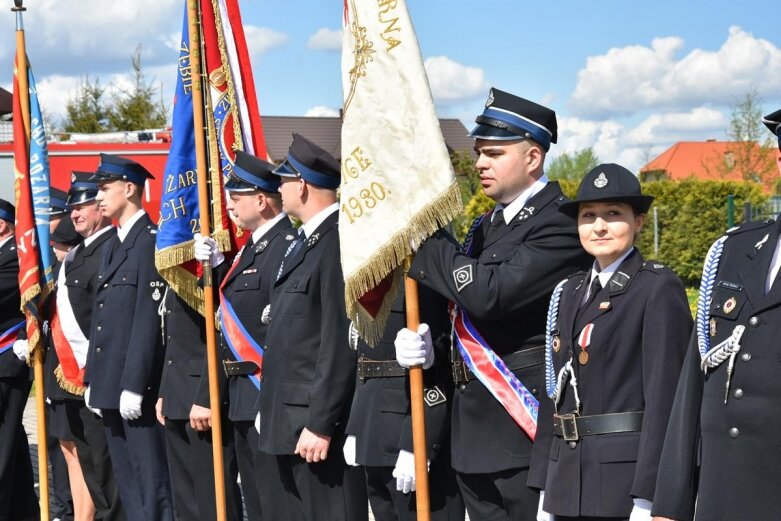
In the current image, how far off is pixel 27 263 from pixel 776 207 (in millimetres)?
15219

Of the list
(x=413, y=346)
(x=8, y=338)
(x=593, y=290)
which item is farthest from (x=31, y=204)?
(x=593, y=290)

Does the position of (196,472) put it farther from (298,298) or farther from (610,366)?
(610,366)

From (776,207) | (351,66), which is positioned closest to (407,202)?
(351,66)

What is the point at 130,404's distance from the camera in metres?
6.10

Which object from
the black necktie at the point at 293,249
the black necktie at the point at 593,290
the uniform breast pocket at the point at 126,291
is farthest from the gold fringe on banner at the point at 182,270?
the black necktie at the point at 593,290

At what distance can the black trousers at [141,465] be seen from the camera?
20.5ft

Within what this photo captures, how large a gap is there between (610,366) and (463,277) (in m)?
0.66

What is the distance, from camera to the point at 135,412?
6125mm

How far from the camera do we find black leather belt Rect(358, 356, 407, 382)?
4426mm

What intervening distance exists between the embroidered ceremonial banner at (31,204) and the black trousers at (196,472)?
1.35 meters

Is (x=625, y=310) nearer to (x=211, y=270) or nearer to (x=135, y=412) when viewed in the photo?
(x=211, y=270)

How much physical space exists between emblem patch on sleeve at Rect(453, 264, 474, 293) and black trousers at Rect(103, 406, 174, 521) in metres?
2.94

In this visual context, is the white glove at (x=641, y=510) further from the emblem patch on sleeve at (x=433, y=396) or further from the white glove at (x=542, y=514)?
the emblem patch on sleeve at (x=433, y=396)

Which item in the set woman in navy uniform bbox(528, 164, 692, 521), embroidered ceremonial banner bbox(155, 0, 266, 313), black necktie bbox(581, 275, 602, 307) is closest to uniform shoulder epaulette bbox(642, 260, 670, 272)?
woman in navy uniform bbox(528, 164, 692, 521)
